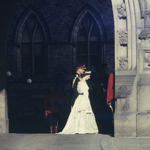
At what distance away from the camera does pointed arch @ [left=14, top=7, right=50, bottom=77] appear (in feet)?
52.0

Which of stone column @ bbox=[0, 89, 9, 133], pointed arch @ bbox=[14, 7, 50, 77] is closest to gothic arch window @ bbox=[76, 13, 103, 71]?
pointed arch @ bbox=[14, 7, 50, 77]

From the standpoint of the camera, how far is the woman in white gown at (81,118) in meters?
10.5

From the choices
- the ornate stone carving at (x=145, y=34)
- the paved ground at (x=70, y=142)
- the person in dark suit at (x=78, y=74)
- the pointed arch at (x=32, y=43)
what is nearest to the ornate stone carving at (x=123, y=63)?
the ornate stone carving at (x=145, y=34)

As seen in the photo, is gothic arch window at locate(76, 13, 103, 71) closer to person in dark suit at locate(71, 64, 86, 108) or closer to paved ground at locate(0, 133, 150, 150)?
person in dark suit at locate(71, 64, 86, 108)

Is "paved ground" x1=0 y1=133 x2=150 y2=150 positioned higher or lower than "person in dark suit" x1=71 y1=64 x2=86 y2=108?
lower

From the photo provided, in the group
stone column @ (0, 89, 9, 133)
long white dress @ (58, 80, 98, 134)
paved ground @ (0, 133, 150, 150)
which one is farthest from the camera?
stone column @ (0, 89, 9, 133)

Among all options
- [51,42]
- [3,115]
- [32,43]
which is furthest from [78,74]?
[32,43]

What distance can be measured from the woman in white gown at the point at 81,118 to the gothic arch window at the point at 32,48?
5.57m

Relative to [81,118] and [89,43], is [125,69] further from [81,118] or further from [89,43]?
[89,43]

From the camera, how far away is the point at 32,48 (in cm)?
1611

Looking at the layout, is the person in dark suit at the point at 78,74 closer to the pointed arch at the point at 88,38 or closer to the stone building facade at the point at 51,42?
the stone building facade at the point at 51,42

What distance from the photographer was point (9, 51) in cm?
1589

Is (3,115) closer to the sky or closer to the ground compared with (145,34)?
closer to the ground

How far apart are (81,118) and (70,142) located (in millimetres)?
1719
